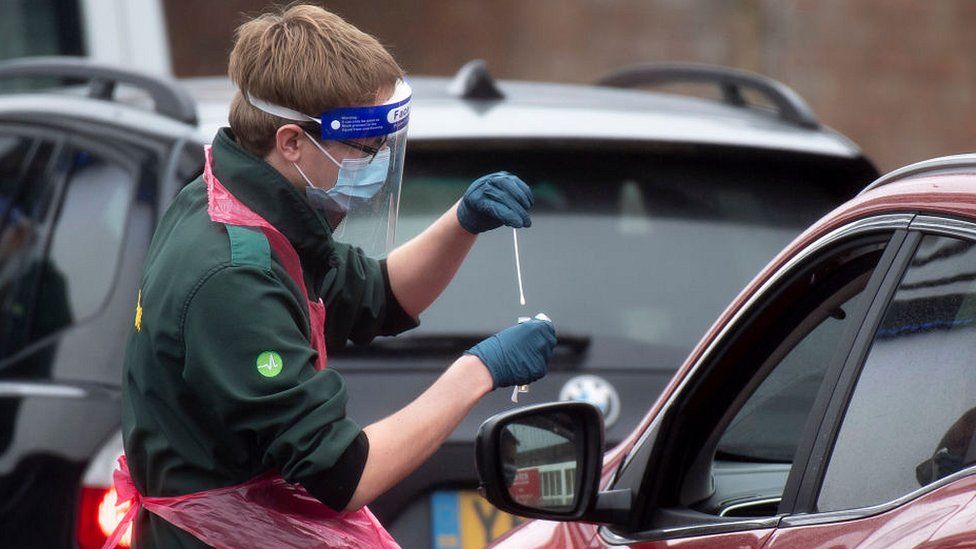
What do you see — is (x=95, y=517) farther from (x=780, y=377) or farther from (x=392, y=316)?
(x=780, y=377)

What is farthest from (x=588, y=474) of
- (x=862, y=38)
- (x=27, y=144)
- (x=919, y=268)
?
(x=862, y=38)

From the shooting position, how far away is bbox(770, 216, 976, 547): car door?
2014 mm

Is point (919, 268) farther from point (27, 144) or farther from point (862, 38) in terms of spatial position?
point (862, 38)

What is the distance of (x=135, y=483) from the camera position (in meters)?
2.75

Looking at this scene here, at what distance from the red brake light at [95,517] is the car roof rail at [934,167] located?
205 cm

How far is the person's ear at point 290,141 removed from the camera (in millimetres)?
2703

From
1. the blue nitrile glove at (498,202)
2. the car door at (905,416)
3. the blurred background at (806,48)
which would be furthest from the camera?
the blurred background at (806,48)

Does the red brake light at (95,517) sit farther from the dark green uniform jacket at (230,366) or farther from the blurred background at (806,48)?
the blurred background at (806,48)

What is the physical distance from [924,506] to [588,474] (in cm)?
71

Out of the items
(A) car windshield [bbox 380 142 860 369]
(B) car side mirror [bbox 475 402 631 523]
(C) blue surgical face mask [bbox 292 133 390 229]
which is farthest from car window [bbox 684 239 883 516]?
(A) car windshield [bbox 380 142 860 369]

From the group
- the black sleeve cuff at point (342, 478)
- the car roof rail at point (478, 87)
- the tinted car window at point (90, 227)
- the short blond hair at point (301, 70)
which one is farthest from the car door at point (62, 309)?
the black sleeve cuff at point (342, 478)

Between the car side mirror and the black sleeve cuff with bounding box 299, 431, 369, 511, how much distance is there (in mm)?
171

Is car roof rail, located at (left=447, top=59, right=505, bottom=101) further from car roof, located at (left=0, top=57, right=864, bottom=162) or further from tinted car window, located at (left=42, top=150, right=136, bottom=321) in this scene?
tinted car window, located at (left=42, top=150, right=136, bottom=321)

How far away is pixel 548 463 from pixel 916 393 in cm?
65
